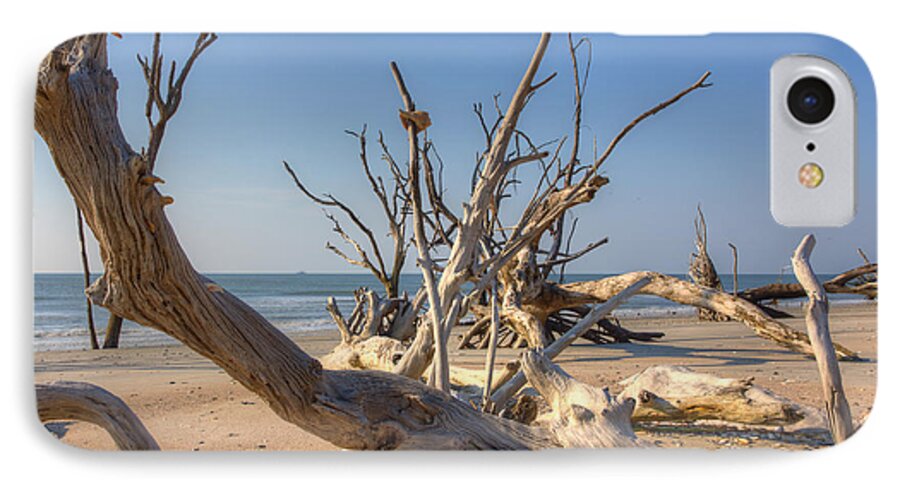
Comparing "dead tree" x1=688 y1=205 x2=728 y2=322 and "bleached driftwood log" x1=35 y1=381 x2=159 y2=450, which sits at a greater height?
"dead tree" x1=688 y1=205 x2=728 y2=322

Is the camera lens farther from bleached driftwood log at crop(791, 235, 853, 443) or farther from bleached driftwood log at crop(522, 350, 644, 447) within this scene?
bleached driftwood log at crop(522, 350, 644, 447)

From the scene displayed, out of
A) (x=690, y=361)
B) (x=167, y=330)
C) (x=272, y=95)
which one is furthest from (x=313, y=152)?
(x=690, y=361)

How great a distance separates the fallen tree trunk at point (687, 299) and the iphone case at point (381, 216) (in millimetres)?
33

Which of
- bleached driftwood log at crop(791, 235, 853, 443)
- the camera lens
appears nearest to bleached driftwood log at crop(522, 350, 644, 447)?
bleached driftwood log at crop(791, 235, 853, 443)

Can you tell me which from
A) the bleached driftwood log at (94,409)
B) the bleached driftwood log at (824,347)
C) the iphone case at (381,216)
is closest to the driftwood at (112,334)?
the iphone case at (381,216)

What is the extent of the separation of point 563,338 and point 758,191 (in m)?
0.87

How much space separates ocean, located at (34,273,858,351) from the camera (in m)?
2.27

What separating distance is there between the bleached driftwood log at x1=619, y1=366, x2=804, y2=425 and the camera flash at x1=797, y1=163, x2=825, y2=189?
97 centimetres

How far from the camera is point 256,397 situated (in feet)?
11.3

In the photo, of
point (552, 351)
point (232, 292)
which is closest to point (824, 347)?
point (552, 351)

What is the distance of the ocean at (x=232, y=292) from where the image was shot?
7.43 ft

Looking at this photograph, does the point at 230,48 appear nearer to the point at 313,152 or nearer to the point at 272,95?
the point at 272,95

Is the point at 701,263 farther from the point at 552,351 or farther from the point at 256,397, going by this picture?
the point at 256,397

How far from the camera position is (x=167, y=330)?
1.82m
